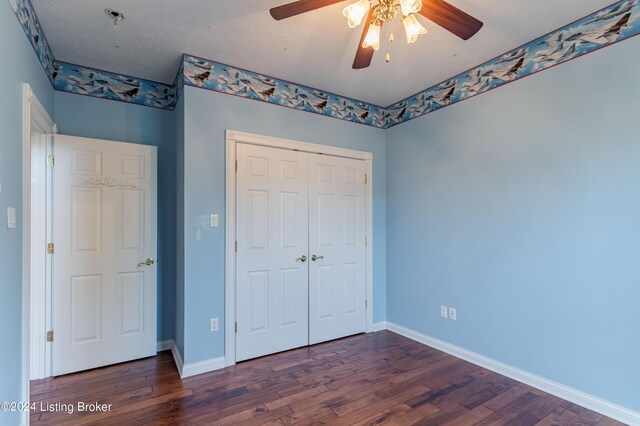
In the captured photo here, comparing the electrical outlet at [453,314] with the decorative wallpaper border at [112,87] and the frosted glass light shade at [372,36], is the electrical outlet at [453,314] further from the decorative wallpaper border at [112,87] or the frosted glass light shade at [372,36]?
the decorative wallpaper border at [112,87]

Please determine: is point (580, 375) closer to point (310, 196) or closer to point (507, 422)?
point (507, 422)

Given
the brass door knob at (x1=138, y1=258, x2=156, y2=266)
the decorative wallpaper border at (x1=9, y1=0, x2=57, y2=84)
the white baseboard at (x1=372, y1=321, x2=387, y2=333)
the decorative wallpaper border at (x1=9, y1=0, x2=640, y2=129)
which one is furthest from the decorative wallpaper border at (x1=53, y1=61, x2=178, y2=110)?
the white baseboard at (x1=372, y1=321, x2=387, y2=333)

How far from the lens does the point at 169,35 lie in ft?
7.88

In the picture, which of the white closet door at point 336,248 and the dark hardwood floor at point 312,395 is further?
the white closet door at point 336,248

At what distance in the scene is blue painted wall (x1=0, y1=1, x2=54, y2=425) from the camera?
158cm

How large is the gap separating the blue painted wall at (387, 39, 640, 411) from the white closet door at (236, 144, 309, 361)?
1314mm

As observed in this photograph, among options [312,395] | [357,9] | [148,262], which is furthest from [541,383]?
[148,262]

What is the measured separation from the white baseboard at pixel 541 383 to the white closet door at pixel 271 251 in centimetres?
142

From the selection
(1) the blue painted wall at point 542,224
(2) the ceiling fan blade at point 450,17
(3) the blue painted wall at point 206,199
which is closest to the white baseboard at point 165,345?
(3) the blue painted wall at point 206,199

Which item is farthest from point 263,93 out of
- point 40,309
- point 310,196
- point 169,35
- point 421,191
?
point 40,309

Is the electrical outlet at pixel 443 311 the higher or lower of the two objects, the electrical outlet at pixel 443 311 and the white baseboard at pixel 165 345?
the higher

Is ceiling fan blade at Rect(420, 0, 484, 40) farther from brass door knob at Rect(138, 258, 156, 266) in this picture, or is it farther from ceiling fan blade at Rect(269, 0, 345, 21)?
brass door knob at Rect(138, 258, 156, 266)

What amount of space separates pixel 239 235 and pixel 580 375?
2925 mm

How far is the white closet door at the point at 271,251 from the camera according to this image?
2.98 meters
